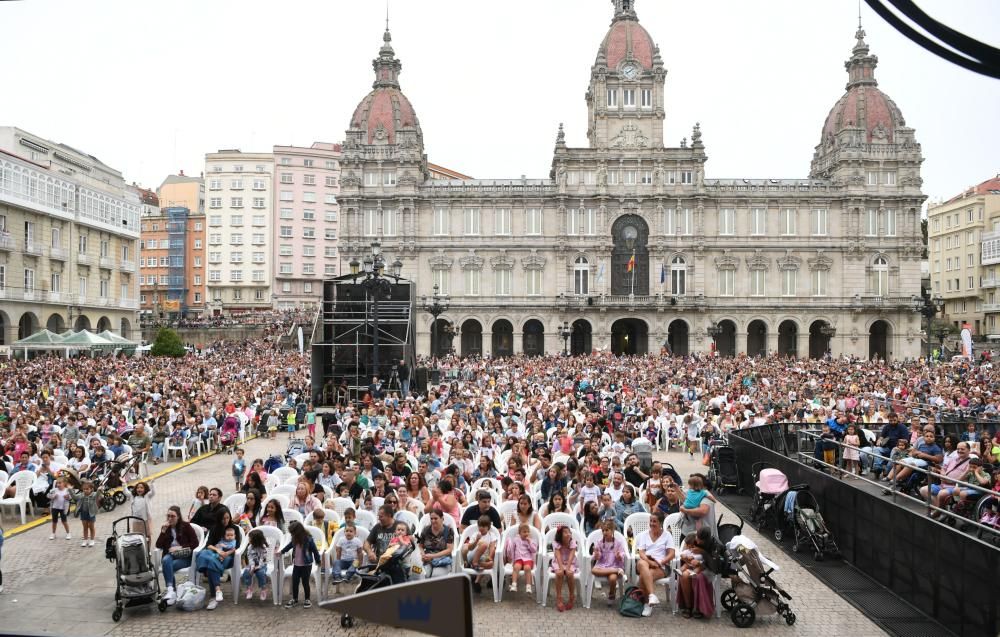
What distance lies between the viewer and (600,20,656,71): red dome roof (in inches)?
2397

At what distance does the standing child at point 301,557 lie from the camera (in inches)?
346

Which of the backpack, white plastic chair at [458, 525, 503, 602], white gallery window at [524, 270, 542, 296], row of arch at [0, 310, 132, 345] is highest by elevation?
white gallery window at [524, 270, 542, 296]

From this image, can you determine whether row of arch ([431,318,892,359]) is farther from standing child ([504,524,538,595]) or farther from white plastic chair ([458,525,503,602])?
A: standing child ([504,524,538,595])

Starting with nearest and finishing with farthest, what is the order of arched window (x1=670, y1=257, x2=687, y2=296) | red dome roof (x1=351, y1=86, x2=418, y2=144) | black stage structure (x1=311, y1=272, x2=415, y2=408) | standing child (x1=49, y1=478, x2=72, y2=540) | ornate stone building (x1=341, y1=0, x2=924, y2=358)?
standing child (x1=49, y1=478, x2=72, y2=540) → black stage structure (x1=311, y1=272, x2=415, y2=408) → ornate stone building (x1=341, y1=0, x2=924, y2=358) → arched window (x1=670, y1=257, x2=687, y2=296) → red dome roof (x1=351, y1=86, x2=418, y2=144)

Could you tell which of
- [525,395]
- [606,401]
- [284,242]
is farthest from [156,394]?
[284,242]

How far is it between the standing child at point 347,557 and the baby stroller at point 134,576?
204cm

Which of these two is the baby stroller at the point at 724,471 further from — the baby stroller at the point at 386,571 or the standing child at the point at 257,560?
the standing child at the point at 257,560

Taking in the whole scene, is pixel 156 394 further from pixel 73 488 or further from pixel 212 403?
pixel 73 488

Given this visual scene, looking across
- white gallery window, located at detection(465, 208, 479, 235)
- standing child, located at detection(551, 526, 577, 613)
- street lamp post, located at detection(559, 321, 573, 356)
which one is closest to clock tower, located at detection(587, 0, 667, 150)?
white gallery window, located at detection(465, 208, 479, 235)

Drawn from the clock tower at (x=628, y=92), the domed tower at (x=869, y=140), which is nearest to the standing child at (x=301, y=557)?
the clock tower at (x=628, y=92)

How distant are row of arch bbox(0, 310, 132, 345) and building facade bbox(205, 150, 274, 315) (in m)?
26.0

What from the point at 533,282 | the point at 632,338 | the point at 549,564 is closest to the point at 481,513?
the point at 549,564

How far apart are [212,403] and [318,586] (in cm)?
1429

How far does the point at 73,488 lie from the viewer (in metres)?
12.4
